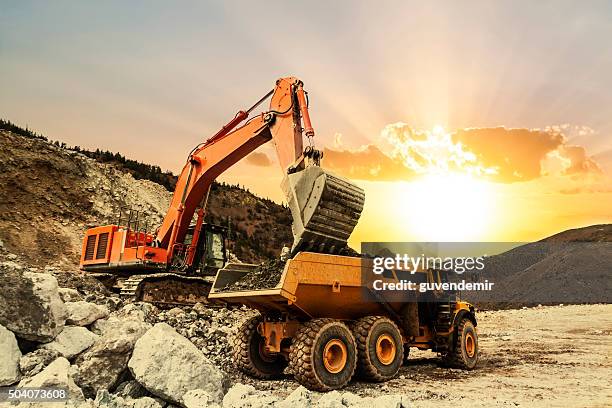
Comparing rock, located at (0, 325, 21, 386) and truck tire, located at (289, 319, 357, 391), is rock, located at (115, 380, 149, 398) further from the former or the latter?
truck tire, located at (289, 319, 357, 391)

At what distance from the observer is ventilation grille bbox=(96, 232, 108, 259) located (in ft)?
51.1

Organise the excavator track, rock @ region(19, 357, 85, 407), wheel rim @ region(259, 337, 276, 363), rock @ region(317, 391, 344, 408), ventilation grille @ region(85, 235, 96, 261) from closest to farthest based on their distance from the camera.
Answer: rock @ region(19, 357, 85, 407)
rock @ region(317, 391, 344, 408)
wheel rim @ region(259, 337, 276, 363)
the excavator track
ventilation grille @ region(85, 235, 96, 261)

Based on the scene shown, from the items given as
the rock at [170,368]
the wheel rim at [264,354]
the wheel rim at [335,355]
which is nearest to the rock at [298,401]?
the rock at [170,368]

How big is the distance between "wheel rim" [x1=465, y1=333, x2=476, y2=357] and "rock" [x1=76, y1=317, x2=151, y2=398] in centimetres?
653

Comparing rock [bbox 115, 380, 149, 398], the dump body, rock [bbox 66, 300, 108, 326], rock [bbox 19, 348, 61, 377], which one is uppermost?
the dump body

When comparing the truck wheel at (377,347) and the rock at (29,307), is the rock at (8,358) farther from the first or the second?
the truck wheel at (377,347)

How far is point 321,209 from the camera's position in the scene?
793 cm

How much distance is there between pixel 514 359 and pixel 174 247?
9275 mm

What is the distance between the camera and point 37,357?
529 centimetres

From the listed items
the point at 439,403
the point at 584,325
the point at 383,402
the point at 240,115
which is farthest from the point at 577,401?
the point at 584,325

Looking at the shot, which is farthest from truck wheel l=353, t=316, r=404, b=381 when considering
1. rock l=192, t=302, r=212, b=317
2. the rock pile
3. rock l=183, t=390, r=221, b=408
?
rock l=192, t=302, r=212, b=317

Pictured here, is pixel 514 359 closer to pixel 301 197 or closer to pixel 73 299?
pixel 301 197

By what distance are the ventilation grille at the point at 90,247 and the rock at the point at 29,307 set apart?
1074 centimetres

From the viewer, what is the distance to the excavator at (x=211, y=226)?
8062 mm
